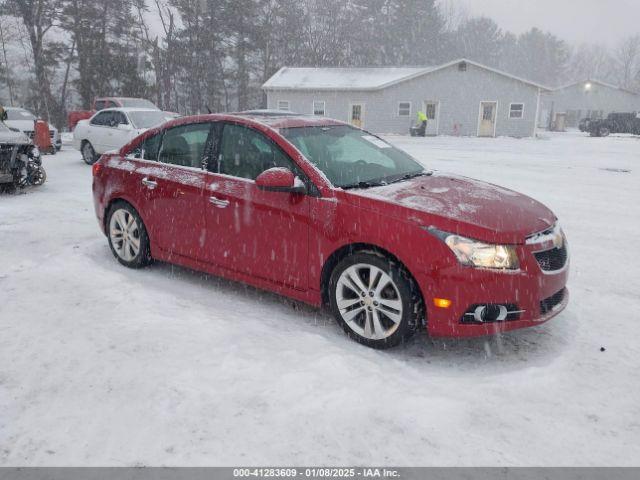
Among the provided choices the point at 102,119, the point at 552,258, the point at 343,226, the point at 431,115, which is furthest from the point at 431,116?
the point at 343,226

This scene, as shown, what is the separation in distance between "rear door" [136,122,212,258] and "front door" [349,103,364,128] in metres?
31.9

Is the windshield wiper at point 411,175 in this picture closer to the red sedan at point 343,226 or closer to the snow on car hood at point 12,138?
the red sedan at point 343,226

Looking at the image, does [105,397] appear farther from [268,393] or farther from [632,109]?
[632,109]

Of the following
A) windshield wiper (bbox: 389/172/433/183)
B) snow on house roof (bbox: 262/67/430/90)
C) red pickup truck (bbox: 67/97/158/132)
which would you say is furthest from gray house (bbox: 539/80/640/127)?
windshield wiper (bbox: 389/172/433/183)

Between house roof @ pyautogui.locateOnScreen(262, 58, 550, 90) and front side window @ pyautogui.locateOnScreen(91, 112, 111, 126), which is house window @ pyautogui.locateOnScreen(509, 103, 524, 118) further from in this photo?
front side window @ pyautogui.locateOnScreen(91, 112, 111, 126)

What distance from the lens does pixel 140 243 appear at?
5551mm

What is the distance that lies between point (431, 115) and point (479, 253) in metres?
34.0

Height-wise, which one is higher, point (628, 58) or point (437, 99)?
point (628, 58)

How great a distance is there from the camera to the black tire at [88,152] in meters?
15.4

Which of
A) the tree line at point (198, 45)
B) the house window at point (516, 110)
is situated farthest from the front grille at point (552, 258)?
the tree line at point (198, 45)

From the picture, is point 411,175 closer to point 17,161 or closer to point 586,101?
point 17,161

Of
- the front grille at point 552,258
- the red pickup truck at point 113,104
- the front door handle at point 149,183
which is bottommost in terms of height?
the front grille at point 552,258

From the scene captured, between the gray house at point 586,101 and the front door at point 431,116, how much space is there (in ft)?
64.4

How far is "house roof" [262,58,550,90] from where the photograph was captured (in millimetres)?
35125
